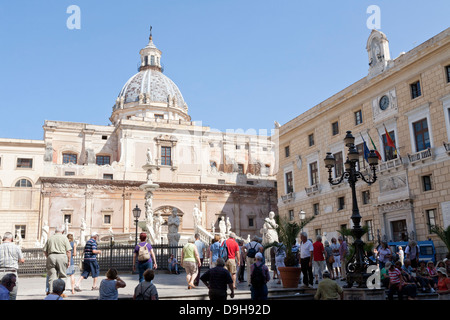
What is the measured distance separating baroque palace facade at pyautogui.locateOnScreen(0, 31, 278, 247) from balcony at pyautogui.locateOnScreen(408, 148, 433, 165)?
19.3 meters

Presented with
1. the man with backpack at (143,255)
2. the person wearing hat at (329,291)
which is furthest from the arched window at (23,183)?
the person wearing hat at (329,291)

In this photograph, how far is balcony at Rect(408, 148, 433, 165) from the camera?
22609 mm

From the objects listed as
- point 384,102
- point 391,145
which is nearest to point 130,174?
point 384,102

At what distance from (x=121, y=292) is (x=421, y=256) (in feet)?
52.9

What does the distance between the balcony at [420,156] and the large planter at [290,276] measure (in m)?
13.7

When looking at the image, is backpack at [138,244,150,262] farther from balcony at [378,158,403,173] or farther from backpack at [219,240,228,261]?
balcony at [378,158,403,173]

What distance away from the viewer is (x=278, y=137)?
36406 millimetres

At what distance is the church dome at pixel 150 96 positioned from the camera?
176 ft

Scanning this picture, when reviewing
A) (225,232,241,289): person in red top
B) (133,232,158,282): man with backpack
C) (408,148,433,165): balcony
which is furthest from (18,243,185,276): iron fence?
(408,148,433,165): balcony

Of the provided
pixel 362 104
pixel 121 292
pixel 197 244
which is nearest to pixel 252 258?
pixel 197 244

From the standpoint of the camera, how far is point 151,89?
55812mm

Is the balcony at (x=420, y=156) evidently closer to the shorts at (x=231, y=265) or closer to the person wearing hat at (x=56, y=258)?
the shorts at (x=231, y=265)
